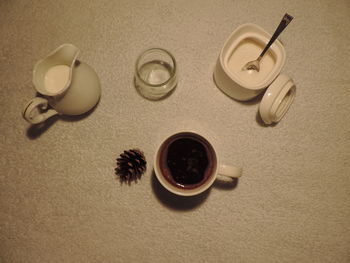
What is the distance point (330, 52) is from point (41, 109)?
0.56 m

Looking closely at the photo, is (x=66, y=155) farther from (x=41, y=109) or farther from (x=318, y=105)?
(x=318, y=105)

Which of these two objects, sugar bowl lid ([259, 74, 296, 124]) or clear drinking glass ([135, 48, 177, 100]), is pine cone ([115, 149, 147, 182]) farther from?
sugar bowl lid ([259, 74, 296, 124])

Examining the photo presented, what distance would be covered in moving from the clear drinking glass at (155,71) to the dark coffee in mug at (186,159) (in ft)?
0.34

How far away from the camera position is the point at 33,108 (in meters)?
0.44

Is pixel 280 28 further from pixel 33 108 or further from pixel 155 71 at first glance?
pixel 33 108

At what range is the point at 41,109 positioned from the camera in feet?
1.62

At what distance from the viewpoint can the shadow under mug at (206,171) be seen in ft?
1.45

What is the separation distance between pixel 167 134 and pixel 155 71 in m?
0.12

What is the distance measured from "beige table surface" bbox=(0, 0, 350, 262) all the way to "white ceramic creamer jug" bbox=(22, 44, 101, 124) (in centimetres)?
6

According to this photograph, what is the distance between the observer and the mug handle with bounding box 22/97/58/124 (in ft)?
1.42

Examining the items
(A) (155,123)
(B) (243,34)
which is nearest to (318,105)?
(B) (243,34)

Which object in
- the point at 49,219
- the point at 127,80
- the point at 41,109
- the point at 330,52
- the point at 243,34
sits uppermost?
the point at 330,52

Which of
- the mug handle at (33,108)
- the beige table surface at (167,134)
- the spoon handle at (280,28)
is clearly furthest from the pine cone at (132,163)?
the spoon handle at (280,28)

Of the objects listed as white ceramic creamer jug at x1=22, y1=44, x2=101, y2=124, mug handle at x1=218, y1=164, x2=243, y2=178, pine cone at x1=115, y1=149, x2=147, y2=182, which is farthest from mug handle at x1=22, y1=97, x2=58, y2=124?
mug handle at x1=218, y1=164, x2=243, y2=178
